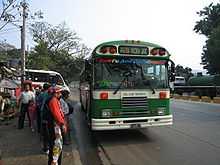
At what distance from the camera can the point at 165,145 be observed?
34.4 feet

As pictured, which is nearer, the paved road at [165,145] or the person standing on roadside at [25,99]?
the paved road at [165,145]

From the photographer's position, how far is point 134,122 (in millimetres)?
11008

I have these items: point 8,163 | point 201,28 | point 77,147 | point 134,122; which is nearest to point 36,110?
point 77,147

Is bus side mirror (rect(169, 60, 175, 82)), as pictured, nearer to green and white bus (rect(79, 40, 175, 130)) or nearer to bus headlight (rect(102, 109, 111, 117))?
green and white bus (rect(79, 40, 175, 130))

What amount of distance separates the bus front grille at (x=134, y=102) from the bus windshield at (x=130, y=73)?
353mm

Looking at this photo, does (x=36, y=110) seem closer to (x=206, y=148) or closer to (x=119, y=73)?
(x=119, y=73)

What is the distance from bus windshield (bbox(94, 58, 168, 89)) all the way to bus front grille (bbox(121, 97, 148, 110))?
0.35 metres

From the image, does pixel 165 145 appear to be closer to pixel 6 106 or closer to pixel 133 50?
pixel 133 50

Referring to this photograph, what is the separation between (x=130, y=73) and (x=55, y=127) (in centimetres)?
441

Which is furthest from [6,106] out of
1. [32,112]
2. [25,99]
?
[32,112]

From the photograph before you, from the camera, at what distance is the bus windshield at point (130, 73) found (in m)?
11.0

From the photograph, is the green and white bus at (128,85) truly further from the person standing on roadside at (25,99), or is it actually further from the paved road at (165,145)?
the person standing on roadside at (25,99)

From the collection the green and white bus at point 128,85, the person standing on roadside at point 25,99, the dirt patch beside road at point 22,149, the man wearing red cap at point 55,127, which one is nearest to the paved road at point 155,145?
the green and white bus at point 128,85

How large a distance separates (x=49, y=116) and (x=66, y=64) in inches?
2240
